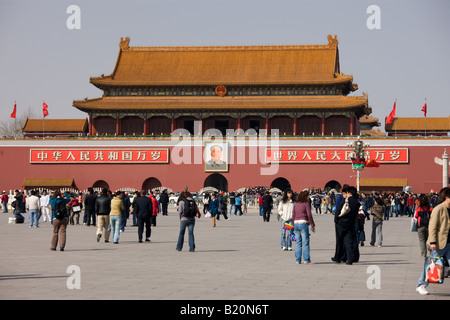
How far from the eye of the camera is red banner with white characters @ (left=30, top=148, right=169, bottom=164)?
5953cm

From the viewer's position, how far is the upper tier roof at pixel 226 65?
62125 mm

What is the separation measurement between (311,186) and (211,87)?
36.7 feet

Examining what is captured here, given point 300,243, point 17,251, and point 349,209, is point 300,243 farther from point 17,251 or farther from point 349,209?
point 17,251

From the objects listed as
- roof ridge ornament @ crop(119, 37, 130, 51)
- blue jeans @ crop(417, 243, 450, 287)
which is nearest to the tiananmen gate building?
roof ridge ornament @ crop(119, 37, 130, 51)

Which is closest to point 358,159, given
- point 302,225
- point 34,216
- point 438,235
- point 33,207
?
point 34,216

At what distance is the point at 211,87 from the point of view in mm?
62594

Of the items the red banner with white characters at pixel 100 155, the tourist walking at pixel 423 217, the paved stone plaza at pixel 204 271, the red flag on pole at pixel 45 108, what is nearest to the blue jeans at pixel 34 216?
the paved stone plaza at pixel 204 271

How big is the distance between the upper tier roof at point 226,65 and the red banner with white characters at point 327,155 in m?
5.48

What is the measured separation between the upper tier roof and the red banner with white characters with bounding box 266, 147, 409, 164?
18.0 ft

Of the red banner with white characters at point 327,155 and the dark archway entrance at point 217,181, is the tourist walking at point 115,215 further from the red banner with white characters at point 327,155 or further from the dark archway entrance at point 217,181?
the dark archway entrance at point 217,181

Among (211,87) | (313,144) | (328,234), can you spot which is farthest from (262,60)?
(328,234)

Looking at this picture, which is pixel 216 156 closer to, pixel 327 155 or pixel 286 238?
pixel 327 155

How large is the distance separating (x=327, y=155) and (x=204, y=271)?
145 feet
